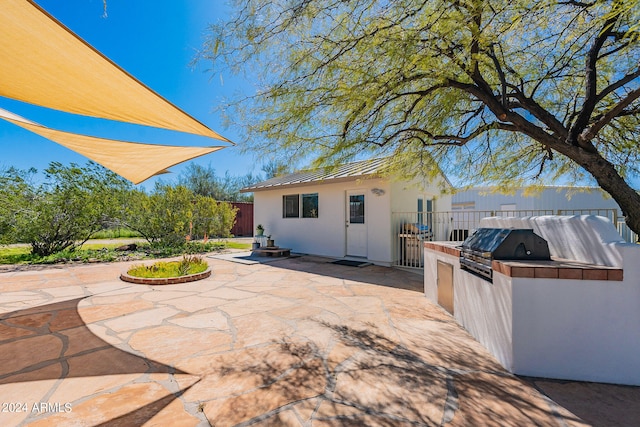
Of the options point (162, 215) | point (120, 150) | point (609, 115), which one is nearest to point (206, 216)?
point (162, 215)

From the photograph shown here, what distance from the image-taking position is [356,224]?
30.8 ft

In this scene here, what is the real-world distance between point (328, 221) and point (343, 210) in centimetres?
80

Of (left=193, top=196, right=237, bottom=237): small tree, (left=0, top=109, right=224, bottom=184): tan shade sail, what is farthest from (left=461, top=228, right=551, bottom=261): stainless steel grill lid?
(left=193, top=196, right=237, bottom=237): small tree

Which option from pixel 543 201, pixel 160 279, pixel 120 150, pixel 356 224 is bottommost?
pixel 160 279

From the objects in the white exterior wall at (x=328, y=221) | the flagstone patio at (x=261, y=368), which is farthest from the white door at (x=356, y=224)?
the flagstone patio at (x=261, y=368)

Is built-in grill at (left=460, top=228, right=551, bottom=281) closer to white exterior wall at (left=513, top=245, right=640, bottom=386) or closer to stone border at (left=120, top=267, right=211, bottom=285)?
white exterior wall at (left=513, top=245, right=640, bottom=386)

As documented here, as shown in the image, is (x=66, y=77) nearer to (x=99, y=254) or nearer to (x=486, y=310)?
(x=486, y=310)

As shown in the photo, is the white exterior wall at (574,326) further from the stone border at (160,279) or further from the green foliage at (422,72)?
the stone border at (160,279)

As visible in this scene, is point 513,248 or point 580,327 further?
point 513,248

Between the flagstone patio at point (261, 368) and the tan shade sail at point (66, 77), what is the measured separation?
2.90 m

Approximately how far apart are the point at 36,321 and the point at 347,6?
5830 millimetres

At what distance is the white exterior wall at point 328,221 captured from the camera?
8602 mm

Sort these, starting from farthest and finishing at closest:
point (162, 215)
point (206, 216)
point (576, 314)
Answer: point (206, 216), point (162, 215), point (576, 314)

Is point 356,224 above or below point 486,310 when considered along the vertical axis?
above
